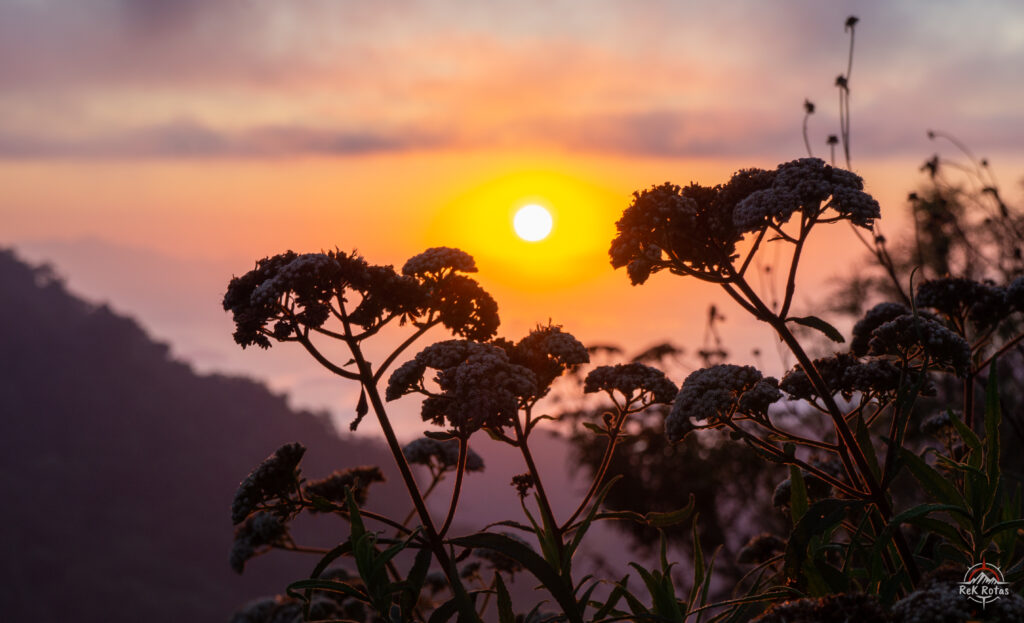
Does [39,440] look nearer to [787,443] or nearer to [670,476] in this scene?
[670,476]

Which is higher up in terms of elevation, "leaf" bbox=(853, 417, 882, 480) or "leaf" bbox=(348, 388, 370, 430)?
"leaf" bbox=(348, 388, 370, 430)

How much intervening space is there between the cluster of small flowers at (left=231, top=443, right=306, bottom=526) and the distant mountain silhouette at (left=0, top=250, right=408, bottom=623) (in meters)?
110

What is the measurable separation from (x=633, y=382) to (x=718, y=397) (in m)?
1.16

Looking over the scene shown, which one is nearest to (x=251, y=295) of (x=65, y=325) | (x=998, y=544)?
(x=998, y=544)

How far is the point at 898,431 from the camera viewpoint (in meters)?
6.16

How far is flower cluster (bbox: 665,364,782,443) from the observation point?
6.15 metres

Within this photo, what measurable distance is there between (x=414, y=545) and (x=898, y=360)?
404 cm

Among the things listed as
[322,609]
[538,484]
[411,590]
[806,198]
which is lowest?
[411,590]

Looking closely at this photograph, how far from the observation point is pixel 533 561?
595 centimetres

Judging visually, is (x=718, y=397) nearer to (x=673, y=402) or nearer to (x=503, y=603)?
(x=673, y=402)

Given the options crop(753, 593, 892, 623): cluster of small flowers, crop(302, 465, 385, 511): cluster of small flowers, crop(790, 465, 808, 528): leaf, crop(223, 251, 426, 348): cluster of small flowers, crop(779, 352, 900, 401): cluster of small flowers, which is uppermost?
crop(223, 251, 426, 348): cluster of small flowers

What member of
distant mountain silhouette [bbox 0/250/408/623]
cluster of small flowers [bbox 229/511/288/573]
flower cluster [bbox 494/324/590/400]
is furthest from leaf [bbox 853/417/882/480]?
distant mountain silhouette [bbox 0/250/408/623]

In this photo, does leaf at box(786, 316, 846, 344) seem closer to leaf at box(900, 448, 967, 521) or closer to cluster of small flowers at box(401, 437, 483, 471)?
leaf at box(900, 448, 967, 521)

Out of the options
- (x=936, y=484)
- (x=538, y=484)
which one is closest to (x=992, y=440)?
(x=936, y=484)
